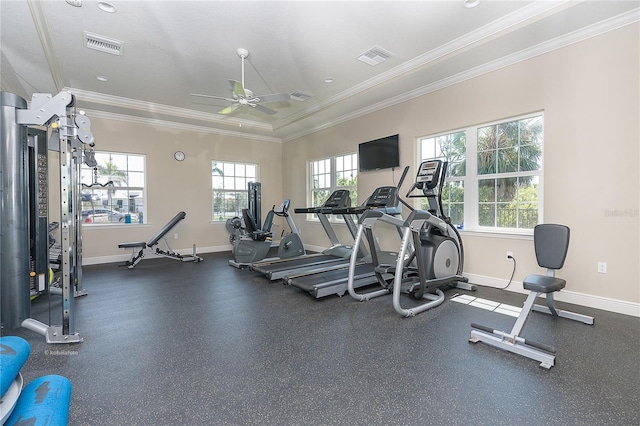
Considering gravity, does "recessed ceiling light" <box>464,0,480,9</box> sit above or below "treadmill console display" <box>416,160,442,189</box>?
above

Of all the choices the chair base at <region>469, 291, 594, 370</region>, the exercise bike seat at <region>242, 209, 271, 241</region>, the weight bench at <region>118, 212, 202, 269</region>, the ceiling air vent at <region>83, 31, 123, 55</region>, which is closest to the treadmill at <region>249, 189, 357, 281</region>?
the exercise bike seat at <region>242, 209, 271, 241</region>

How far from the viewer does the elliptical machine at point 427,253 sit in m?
3.17

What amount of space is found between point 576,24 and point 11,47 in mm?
6516

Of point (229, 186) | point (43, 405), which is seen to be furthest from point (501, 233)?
point (229, 186)

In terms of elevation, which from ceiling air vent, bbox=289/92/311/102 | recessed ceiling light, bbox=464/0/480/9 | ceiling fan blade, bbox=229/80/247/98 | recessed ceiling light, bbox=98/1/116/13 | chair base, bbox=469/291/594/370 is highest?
recessed ceiling light, bbox=98/1/116/13

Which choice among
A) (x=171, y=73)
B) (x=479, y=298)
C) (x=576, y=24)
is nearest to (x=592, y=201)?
(x=479, y=298)

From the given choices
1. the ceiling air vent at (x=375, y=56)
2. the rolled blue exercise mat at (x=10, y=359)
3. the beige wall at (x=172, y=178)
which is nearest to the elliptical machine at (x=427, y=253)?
the ceiling air vent at (x=375, y=56)

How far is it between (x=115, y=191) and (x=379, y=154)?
532 cm

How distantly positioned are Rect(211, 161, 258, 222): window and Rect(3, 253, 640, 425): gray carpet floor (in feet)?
13.7

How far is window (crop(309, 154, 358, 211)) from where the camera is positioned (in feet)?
20.7

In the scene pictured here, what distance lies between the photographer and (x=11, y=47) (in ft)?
12.4

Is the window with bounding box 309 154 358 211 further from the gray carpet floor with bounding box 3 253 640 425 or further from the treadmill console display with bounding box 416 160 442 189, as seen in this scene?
the gray carpet floor with bounding box 3 253 640 425

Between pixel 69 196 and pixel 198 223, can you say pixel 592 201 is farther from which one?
pixel 198 223

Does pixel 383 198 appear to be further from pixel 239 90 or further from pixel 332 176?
pixel 332 176
